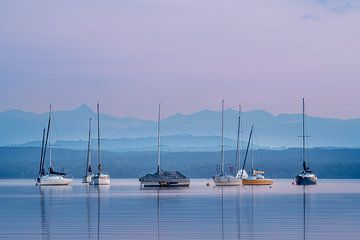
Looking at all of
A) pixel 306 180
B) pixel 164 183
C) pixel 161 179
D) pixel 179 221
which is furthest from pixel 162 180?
pixel 179 221

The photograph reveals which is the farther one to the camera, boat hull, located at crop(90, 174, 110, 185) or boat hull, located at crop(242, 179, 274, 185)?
boat hull, located at crop(90, 174, 110, 185)

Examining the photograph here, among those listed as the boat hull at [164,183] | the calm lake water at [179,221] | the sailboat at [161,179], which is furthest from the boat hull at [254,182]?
the calm lake water at [179,221]

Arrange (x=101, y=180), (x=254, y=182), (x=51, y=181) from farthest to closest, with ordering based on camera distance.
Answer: (x=101, y=180) → (x=254, y=182) → (x=51, y=181)

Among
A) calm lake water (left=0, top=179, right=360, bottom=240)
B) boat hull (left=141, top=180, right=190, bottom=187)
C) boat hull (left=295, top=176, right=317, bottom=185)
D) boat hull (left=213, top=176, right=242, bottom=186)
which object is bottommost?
calm lake water (left=0, top=179, right=360, bottom=240)

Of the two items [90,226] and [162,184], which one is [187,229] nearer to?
[90,226]

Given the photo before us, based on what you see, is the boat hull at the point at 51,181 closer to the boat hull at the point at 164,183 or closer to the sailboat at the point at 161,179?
the boat hull at the point at 164,183

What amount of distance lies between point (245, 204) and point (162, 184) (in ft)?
146

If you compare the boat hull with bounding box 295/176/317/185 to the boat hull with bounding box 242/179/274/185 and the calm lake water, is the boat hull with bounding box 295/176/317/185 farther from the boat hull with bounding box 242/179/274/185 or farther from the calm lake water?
the calm lake water

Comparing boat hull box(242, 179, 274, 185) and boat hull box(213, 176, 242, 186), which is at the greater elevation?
boat hull box(242, 179, 274, 185)

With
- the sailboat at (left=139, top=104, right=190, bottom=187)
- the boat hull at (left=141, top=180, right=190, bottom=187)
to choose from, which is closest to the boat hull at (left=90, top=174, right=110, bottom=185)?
the boat hull at (left=141, top=180, right=190, bottom=187)

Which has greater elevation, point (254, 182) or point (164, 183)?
point (254, 182)

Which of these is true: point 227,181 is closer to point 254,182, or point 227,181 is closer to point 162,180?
point 254,182

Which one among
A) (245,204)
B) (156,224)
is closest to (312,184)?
(245,204)

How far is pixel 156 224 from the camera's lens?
39.2 metres
